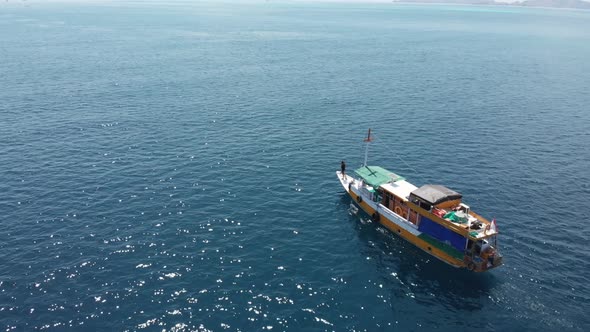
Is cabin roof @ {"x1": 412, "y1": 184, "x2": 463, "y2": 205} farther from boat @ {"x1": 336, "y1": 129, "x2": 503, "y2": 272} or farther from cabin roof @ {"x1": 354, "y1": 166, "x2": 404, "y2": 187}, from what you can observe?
cabin roof @ {"x1": 354, "y1": 166, "x2": 404, "y2": 187}

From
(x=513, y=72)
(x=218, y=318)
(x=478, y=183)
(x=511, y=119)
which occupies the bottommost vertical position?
(x=218, y=318)

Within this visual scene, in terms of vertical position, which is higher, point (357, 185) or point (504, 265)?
point (357, 185)

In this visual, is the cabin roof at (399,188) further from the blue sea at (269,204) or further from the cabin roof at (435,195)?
the blue sea at (269,204)

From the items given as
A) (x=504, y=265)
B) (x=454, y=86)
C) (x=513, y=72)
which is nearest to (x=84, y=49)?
(x=454, y=86)

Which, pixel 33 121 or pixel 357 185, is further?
pixel 33 121

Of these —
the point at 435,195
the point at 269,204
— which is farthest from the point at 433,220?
the point at 269,204

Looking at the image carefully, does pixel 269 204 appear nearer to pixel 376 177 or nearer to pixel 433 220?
pixel 376 177

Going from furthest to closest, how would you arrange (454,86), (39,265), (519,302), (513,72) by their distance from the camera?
1. (513,72)
2. (454,86)
3. (39,265)
4. (519,302)

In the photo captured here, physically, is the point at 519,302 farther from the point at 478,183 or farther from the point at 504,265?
the point at 478,183
